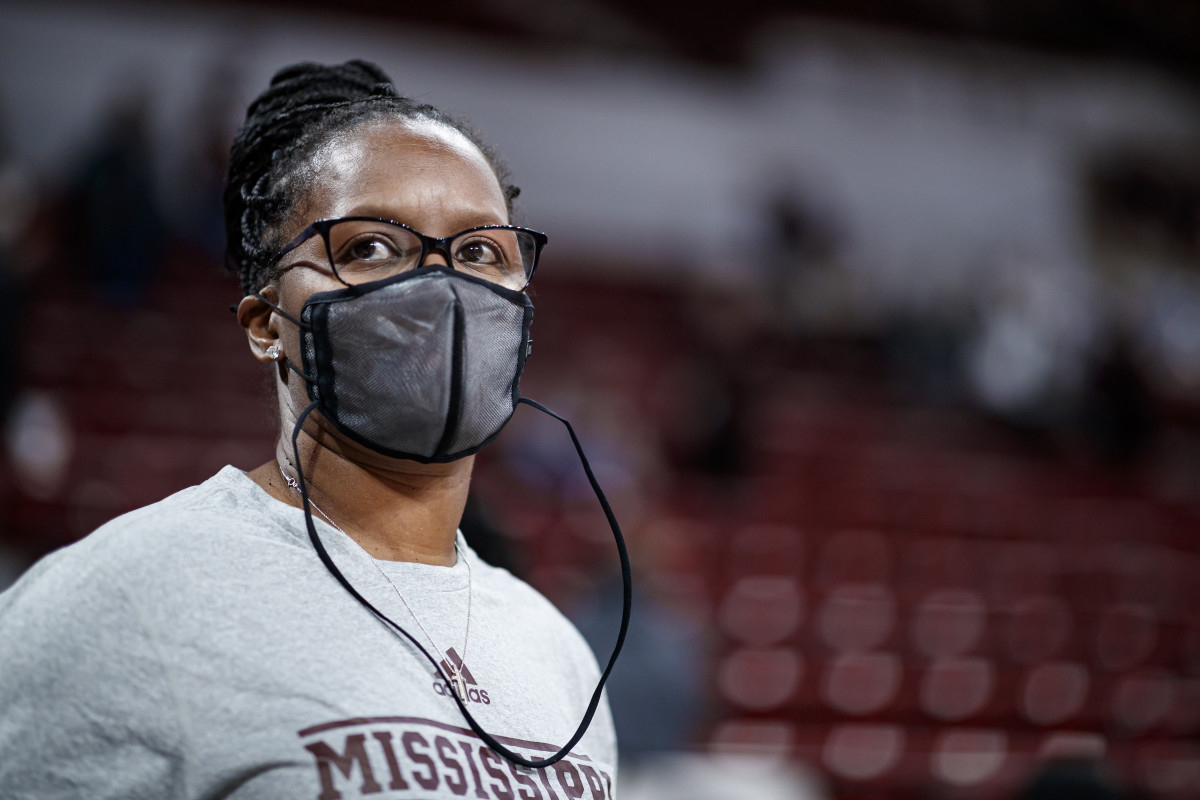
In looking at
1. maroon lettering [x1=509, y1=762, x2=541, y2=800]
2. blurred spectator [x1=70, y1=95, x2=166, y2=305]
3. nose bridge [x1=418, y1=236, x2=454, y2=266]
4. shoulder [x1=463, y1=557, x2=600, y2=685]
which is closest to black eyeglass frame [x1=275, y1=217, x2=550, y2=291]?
nose bridge [x1=418, y1=236, x2=454, y2=266]

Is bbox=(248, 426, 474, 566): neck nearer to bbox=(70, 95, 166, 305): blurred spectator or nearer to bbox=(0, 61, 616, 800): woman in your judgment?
bbox=(0, 61, 616, 800): woman

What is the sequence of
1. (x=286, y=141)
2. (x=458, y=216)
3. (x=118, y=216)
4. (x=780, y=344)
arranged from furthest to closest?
1. (x=780, y=344)
2. (x=118, y=216)
3. (x=286, y=141)
4. (x=458, y=216)

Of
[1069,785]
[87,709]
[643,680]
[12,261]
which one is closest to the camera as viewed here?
[87,709]

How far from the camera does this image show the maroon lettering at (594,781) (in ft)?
3.37

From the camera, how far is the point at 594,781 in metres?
1.04

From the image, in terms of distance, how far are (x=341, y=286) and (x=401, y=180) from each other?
112 mm

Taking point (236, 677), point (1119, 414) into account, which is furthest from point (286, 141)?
point (1119, 414)

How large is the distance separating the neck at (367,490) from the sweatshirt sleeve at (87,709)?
226mm

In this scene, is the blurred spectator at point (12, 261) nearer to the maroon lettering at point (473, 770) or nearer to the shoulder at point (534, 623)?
the shoulder at point (534, 623)

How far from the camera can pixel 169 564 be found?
34.8 inches

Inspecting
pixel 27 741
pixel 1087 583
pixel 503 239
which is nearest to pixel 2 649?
pixel 27 741

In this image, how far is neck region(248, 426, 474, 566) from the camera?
1.04 m

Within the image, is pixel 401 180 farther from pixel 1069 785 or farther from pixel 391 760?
pixel 1069 785

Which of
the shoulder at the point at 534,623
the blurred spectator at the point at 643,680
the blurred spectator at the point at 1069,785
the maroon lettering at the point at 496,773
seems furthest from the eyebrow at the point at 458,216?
the blurred spectator at the point at 643,680
